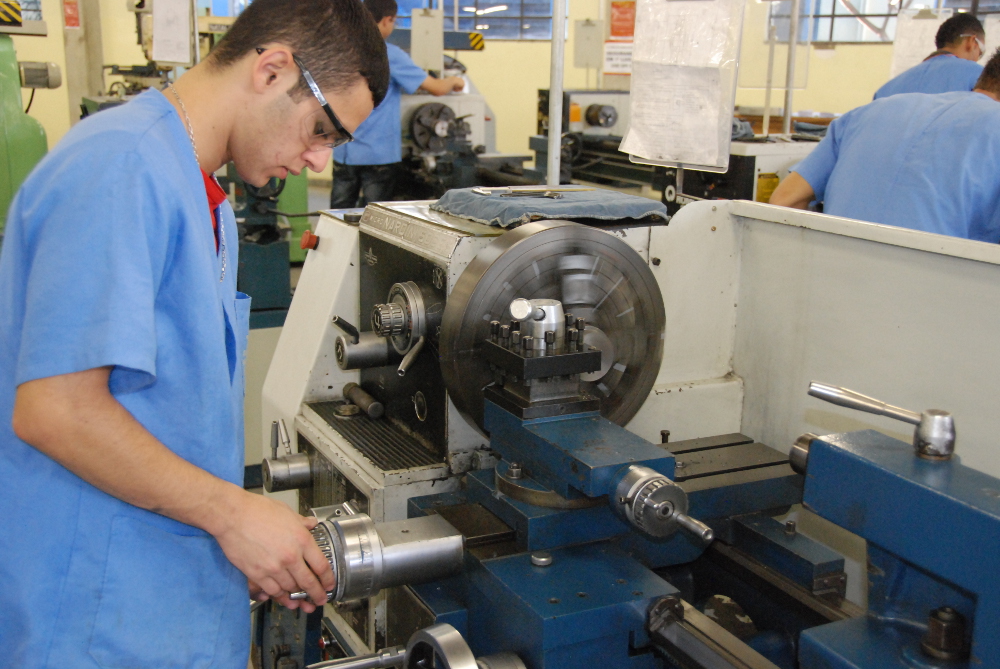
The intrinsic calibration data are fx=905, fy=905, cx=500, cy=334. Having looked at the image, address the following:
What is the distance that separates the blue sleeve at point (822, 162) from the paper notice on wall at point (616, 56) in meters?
2.93

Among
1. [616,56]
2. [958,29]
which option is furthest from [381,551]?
[616,56]

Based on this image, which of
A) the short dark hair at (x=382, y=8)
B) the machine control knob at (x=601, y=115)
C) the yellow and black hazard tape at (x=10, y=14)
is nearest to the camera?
the yellow and black hazard tape at (x=10, y=14)

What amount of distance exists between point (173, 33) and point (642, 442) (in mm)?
2245

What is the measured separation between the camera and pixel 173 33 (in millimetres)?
2652

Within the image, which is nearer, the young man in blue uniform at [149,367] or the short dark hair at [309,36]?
the young man in blue uniform at [149,367]

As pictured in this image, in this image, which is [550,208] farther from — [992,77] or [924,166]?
[992,77]

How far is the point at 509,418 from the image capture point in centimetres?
104

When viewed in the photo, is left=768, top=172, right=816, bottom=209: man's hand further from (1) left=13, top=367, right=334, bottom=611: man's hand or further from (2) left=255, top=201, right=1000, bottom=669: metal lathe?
(1) left=13, top=367, right=334, bottom=611: man's hand

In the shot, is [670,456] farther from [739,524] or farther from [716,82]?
[716,82]

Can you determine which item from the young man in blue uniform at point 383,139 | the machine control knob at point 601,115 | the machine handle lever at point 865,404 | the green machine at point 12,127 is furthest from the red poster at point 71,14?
the machine handle lever at point 865,404

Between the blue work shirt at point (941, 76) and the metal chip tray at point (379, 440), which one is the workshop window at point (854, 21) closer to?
the blue work shirt at point (941, 76)

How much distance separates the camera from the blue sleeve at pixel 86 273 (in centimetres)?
69

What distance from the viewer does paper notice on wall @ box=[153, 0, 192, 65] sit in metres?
→ 2.63

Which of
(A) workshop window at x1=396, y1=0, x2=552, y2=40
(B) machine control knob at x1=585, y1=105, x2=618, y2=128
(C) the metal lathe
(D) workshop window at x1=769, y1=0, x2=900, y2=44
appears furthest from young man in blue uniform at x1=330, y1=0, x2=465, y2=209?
(A) workshop window at x1=396, y1=0, x2=552, y2=40
